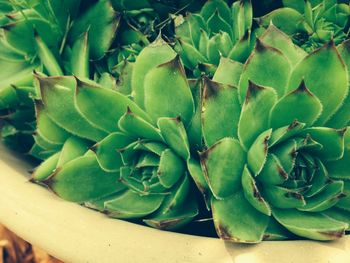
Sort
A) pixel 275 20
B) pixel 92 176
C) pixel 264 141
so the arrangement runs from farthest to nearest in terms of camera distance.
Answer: pixel 275 20 < pixel 92 176 < pixel 264 141

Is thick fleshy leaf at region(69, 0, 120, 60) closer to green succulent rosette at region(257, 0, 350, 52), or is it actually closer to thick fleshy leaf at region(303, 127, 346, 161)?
green succulent rosette at region(257, 0, 350, 52)

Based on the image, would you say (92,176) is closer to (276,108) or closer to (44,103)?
(44,103)

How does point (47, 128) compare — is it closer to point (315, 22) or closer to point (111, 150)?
point (111, 150)

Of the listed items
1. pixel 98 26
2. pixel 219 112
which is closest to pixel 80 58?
pixel 98 26

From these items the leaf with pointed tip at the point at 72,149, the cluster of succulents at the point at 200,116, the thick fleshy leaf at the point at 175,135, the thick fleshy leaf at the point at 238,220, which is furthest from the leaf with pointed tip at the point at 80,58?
the thick fleshy leaf at the point at 238,220

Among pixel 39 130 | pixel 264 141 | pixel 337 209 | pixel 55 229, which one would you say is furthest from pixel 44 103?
pixel 337 209

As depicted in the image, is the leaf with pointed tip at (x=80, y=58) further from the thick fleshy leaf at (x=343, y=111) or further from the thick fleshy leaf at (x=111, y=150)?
the thick fleshy leaf at (x=343, y=111)

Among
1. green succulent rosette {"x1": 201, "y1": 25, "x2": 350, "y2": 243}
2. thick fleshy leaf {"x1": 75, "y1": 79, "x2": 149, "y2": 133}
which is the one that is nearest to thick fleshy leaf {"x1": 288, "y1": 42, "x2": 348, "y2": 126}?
green succulent rosette {"x1": 201, "y1": 25, "x2": 350, "y2": 243}
